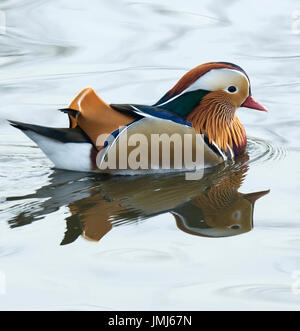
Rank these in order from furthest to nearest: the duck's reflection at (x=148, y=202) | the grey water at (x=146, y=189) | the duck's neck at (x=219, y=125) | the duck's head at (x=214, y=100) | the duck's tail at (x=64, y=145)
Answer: the duck's neck at (x=219, y=125), the duck's head at (x=214, y=100), the duck's tail at (x=64, y=145), the duck's reflection at (x=148, y=202), the grey water at (x=146, y=189)

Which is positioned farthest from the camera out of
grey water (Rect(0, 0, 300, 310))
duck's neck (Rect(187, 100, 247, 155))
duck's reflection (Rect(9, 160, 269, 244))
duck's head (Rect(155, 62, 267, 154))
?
duck's neck (Rect(187, 100, 247, 155))

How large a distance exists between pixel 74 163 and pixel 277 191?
1.46 m

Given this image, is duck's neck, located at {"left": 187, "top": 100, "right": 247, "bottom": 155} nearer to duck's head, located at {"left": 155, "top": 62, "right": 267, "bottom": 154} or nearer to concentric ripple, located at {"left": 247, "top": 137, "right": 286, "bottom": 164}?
duck's head, located at {"left": 155, "top": 62, "right": 267, "bottom": 154}

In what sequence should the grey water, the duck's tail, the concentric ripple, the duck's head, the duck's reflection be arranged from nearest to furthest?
the grey water → the duck's reflection → the duck's tail → the duck's head → the concentric ripple

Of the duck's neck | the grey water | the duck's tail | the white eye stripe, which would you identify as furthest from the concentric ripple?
the duck's tail

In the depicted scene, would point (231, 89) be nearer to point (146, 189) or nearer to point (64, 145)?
point (146, 189)

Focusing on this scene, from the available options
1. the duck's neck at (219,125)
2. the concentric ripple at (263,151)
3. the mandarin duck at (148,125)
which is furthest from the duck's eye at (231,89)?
the concentric ripple at (263,151)

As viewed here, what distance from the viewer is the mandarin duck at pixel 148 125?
607cm

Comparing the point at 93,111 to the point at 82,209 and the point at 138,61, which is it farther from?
the point at 138,61

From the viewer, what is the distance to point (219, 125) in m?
6.63

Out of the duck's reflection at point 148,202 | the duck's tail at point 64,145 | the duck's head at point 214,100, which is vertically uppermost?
the duck's head at point 214,100

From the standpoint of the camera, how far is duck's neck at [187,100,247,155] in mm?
6508

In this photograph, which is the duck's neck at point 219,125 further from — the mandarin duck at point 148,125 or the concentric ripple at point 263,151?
the concentric ripple at point 263,151

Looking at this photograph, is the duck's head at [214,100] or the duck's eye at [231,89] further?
the duck's eye at [231,89]
